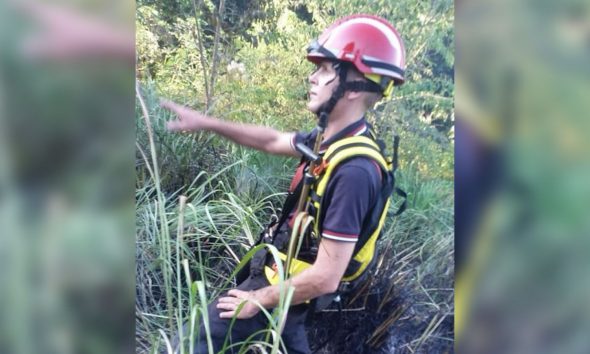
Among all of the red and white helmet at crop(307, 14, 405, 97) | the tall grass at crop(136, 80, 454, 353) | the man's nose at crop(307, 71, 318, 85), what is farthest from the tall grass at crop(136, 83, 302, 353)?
the red and white helmet at crop(307, 14, 405, 97)

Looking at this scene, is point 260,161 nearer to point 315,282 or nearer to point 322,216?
point 322,216

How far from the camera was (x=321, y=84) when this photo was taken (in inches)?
121

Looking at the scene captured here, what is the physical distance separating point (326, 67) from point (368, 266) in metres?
0.83

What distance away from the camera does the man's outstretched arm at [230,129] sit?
3.16 m

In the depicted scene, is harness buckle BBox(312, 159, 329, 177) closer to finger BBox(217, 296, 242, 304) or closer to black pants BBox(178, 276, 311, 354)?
black pants BBox(178, 276, 311, 354)

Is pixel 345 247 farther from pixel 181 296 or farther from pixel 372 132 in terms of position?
pixel 181 296

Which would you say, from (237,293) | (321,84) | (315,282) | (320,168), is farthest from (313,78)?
(237,293)

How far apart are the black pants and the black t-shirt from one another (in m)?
0.36

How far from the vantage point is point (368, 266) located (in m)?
3.11

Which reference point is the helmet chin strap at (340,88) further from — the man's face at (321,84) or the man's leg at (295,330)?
the man's leg at (295,330)

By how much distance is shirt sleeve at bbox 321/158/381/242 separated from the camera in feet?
9.66
